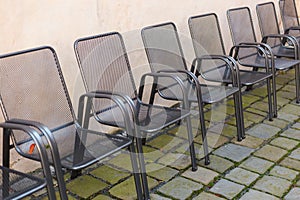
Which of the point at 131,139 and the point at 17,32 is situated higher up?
the point at 17,32

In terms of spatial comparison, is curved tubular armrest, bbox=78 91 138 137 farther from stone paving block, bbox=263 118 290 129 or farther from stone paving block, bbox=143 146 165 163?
stone paving block, bbox=263 118 290 129

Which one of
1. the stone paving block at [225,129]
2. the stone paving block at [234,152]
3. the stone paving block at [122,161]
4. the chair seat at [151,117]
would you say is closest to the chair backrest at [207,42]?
the stone paving block at [225,129]

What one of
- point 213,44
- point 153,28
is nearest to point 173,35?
point 153,28

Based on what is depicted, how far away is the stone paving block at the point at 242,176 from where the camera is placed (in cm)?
270

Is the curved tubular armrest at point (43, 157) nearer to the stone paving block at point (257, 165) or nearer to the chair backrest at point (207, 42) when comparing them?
the stone paving block at point (257, 165)

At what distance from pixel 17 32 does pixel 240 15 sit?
2379mm

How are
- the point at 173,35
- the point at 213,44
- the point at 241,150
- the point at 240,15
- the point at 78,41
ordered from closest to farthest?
the point at 78,41 < the point at 241,150 < the point at 173,35 < the point at 213,44 < the point at 240,15

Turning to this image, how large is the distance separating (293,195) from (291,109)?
62.9 inches

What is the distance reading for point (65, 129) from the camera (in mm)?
2562

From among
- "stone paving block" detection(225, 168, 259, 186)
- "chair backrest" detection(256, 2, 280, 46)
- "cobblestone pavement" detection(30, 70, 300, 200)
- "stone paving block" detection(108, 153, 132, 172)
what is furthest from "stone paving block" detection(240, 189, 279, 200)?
"chair backrest" detection(256, 2, 280, 46)

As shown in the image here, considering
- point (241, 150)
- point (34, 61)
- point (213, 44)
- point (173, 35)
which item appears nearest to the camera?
point (34, 61)

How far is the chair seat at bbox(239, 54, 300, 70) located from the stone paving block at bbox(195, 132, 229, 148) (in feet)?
2.73

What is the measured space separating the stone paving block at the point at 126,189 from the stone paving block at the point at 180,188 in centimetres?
10

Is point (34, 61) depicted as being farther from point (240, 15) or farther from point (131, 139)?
point (240, 15)
